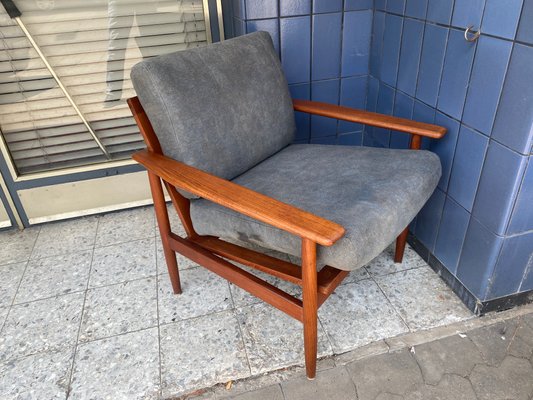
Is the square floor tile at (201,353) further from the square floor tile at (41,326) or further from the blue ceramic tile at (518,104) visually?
the blue ceramic tile at (518,104)

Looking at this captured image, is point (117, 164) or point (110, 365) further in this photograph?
point (117, 164)

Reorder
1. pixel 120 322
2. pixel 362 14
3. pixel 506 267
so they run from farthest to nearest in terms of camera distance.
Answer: pixel 362 14 < pixel 120 322 < pixel 506 267

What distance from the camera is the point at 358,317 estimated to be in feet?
5.10

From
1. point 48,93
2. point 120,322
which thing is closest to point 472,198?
point 120,322

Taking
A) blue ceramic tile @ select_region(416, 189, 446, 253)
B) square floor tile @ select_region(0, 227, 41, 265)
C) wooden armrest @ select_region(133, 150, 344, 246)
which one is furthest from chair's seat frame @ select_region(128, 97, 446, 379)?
square floor tile @ select_region(0, 227, 41, 265)

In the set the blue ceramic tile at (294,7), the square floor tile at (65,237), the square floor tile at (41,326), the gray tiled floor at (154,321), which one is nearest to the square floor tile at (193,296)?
the gray tiled floor at (154,321)

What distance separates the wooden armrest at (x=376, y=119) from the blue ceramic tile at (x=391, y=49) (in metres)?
0.29

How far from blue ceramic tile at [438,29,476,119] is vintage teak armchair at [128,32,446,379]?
11 centimetres

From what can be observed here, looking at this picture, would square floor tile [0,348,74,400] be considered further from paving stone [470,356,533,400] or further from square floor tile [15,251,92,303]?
paving stone [470,356,533,400]

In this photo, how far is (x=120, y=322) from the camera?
1.58 metres

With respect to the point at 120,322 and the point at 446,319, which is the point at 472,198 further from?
the point at 120,322

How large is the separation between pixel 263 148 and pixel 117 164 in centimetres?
96

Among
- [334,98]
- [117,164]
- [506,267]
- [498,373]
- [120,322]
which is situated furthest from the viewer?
[117,164]

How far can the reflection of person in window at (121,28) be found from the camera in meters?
1.93
